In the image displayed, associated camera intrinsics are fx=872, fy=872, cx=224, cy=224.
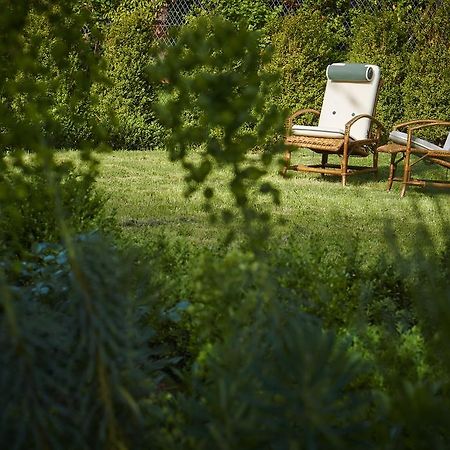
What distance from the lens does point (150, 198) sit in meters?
6.49

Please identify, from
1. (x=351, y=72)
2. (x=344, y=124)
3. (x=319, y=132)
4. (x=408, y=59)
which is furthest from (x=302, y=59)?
Answer: (x=319, y=132)

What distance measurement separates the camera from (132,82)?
1038 cm

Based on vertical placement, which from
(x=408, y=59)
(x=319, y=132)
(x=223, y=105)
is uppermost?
(x=223, y=105)

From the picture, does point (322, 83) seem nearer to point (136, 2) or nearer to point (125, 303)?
point (136, 2)

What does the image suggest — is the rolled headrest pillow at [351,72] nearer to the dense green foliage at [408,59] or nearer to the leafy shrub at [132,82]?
the dense green foliage at [408,59]

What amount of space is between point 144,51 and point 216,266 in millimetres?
9260

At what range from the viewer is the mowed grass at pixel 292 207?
Answer: 5.07 meters

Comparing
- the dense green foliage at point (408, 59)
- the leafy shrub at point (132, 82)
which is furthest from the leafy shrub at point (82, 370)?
the dense green foliage at point (408, 59)

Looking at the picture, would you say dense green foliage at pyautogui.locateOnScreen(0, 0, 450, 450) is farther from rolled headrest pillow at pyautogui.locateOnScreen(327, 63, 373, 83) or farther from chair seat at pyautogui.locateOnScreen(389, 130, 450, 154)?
rolled headrest pillow at pyautogui.locateOnScreen(327, 63, 373, 83)

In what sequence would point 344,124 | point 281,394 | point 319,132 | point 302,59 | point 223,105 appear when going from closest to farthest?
point 281,394, point 223,105, point 319,132, point 344,124, point 302,59

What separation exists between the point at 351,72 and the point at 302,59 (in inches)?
72.4

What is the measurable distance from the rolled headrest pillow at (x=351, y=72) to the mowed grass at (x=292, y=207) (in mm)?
973

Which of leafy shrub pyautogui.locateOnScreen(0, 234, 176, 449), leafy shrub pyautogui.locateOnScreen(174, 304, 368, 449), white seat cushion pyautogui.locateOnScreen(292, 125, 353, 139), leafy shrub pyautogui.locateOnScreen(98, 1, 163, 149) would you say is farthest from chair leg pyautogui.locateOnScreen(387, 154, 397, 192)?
leafy shrub pyautogui.locateOnScreen(174, 304, 368, 449)

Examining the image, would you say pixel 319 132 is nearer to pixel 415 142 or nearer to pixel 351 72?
pixel 415 142
